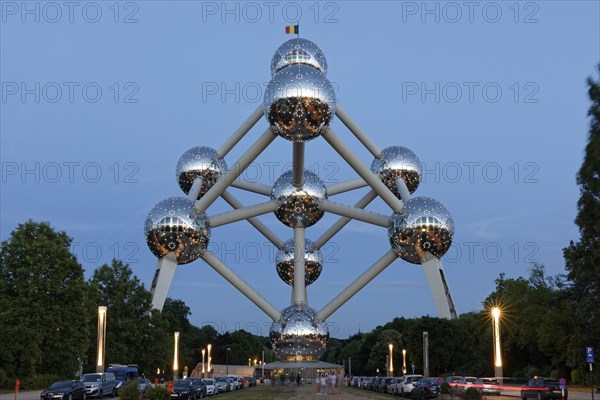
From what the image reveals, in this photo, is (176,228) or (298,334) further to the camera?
(298,334)

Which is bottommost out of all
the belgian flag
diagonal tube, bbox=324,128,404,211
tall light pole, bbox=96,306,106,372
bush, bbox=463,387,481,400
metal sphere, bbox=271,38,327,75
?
bush, bbox=463,387,481,400

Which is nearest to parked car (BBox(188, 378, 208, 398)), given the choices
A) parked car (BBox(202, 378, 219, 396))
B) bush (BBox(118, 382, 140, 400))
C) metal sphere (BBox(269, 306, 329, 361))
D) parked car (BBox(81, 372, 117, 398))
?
parked car (BBox(202, 378, 219, 396))

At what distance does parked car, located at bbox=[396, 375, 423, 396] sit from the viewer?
43469 mm

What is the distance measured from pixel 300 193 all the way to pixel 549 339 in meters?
22.5

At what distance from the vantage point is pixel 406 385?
43.9m

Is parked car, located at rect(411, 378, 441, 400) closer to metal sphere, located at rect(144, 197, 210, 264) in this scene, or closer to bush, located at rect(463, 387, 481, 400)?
metal sphere, located at rect(144, 197, 210, 264)

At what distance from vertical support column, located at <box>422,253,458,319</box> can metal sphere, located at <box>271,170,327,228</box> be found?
6057 millimetres

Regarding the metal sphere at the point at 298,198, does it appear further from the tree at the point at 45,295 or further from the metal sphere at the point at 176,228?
the tree at the point at 45,295

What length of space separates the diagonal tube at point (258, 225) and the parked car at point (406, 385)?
35.1ft

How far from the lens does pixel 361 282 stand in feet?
129

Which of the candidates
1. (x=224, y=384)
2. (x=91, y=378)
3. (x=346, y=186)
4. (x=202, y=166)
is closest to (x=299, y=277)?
(x=346, y=186)

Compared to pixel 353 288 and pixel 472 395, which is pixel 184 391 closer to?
pixel 353 288

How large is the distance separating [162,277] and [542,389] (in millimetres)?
18454

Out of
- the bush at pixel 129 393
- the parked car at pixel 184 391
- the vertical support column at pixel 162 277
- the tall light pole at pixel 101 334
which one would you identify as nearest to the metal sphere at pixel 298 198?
the vertical support column at pixel 162 277
